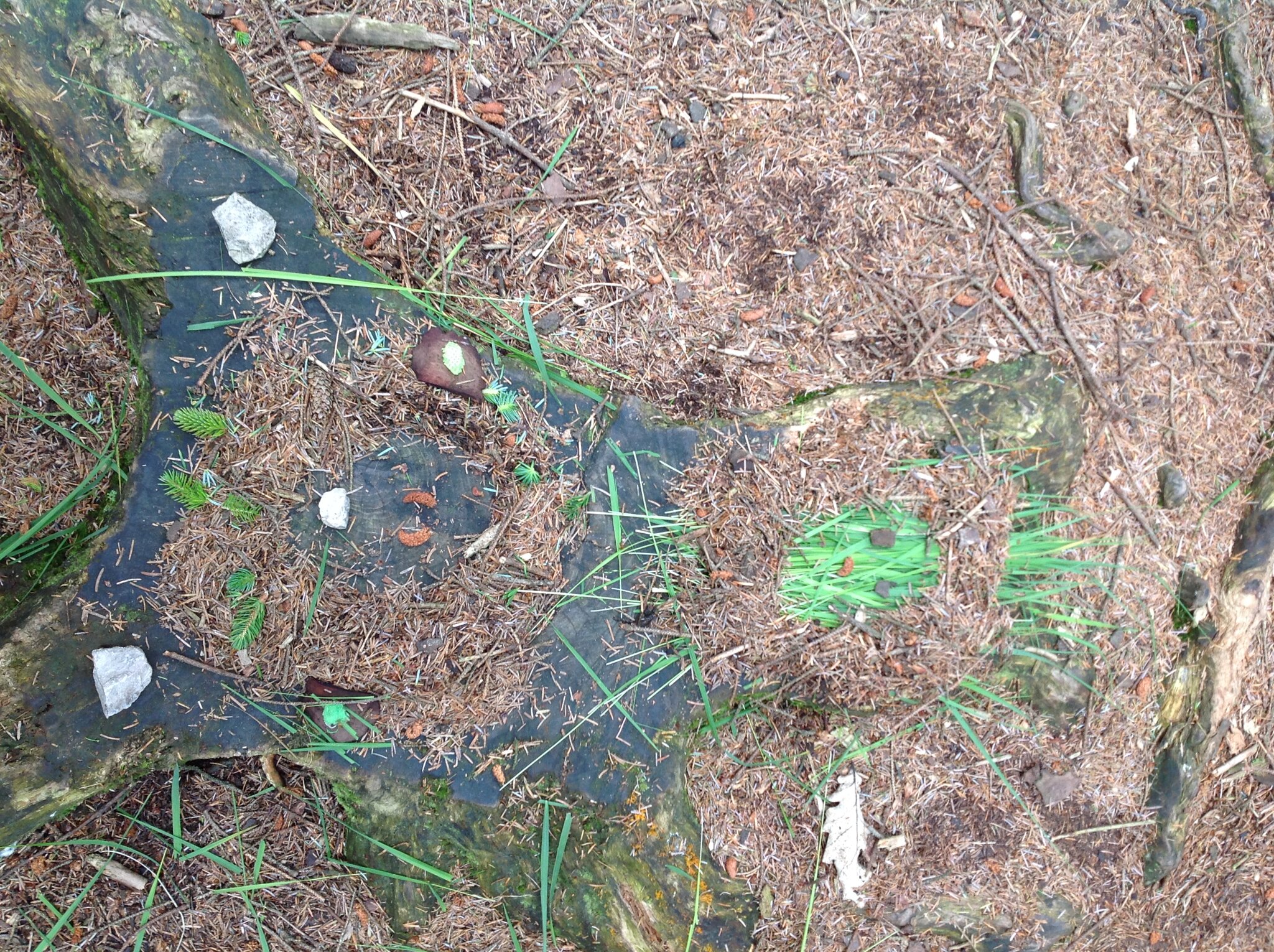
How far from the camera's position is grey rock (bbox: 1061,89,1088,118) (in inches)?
116

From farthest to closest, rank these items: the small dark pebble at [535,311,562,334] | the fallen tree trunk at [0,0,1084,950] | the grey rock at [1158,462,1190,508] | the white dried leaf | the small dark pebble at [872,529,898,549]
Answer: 1. the grey rock at [1158,462,1190,508]
2. the white dried leaf
3. the small dark pebble at [535,311,562,334]
4. the small dark pebble at [872,529,898,549]
5. the fallen tree trunk at [0,0,1084,950]

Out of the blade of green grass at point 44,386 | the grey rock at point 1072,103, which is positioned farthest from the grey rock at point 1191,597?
the blade of green grass at point 44,386

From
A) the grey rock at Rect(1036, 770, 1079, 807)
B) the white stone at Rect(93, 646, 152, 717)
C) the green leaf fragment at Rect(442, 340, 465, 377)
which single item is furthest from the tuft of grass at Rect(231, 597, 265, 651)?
the grey rock at Rect(1036, 770, 1079, 807)

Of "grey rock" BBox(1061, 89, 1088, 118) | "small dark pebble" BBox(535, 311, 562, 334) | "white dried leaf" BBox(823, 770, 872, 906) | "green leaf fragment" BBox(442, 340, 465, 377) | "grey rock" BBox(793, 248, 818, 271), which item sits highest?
"grey rock" BBox(1061, 89, 1088, 118)

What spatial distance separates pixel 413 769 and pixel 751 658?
119 cm

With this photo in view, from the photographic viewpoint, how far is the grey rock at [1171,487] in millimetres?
2885

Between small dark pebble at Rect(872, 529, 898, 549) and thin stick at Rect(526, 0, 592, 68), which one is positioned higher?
thin stick at Rect(526, 0, 592, 68)

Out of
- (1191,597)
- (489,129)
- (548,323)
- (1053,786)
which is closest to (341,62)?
(489,129)

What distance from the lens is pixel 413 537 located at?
2.22 metres

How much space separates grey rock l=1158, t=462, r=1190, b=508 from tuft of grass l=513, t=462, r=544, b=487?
2.56 metres

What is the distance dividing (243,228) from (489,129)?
2.95 ft

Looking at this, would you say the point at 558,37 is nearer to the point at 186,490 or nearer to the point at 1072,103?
the point at 186,490

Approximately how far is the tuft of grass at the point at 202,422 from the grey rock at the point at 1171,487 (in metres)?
3.52

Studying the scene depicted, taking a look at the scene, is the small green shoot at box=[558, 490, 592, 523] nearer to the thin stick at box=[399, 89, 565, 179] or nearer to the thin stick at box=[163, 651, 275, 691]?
the thin stick at box=[163, 651, 275, 691]
